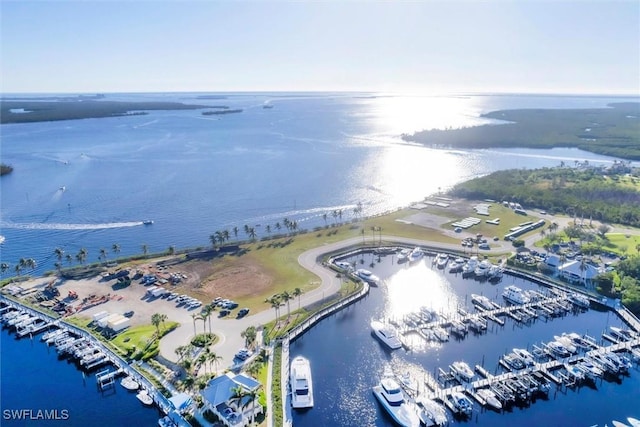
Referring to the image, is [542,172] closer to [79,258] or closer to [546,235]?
[546,235]

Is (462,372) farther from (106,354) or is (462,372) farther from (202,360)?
(106,354)

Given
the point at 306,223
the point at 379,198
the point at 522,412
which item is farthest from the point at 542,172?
the point at 522,412

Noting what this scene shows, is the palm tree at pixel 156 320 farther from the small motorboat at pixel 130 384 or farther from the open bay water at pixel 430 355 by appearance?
the open bay water at pixel 430 355

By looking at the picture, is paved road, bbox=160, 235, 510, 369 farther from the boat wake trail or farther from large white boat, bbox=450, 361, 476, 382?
the boat wake trail

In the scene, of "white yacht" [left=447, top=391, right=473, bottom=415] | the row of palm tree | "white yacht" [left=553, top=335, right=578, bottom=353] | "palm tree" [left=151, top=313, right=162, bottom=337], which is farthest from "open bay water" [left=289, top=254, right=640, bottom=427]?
"palm tree" [left=151, top=313, right=162, bottom=337]

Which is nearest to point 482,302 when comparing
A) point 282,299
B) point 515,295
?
point 515,295
